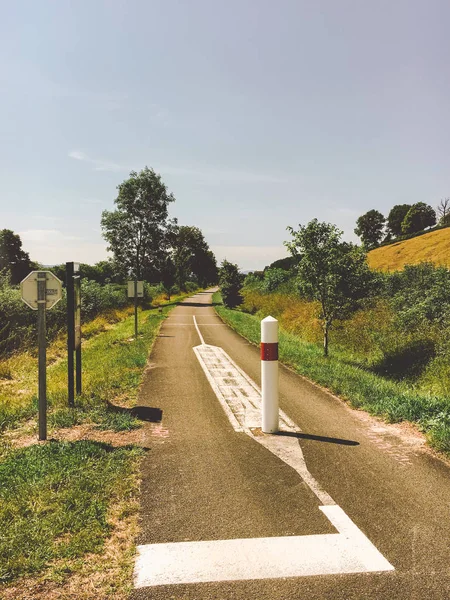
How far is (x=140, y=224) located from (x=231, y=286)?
1413 cm

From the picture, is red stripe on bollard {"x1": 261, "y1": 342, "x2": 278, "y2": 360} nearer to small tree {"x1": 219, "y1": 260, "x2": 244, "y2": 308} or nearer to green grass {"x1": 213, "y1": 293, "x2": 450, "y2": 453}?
green grass {"x1": 213, "y1": 293, "x2": 450, "y2": 453}

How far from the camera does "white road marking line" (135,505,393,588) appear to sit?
100 inches

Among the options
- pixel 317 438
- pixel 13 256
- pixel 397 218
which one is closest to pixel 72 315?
pixel 317 438

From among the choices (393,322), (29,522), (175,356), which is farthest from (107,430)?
(393,322)

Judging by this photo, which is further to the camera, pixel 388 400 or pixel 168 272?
pixel 168 272

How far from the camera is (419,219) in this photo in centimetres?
7469

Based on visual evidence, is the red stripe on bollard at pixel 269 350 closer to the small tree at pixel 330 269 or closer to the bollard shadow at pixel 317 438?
the bollard shadow at pixel 317 438

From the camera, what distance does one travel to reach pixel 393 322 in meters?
15.8

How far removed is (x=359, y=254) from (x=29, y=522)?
41.6ft

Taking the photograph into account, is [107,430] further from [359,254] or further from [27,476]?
[359,254]

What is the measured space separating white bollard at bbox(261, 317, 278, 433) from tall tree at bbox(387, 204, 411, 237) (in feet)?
289

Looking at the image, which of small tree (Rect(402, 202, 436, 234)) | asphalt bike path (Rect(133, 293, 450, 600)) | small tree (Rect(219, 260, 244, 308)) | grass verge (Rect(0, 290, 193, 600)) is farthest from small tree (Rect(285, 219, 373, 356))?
small tree (Rect(402, 202, 436, 234))

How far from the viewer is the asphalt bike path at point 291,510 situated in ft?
8.19

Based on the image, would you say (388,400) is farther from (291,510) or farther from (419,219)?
(419,219)
